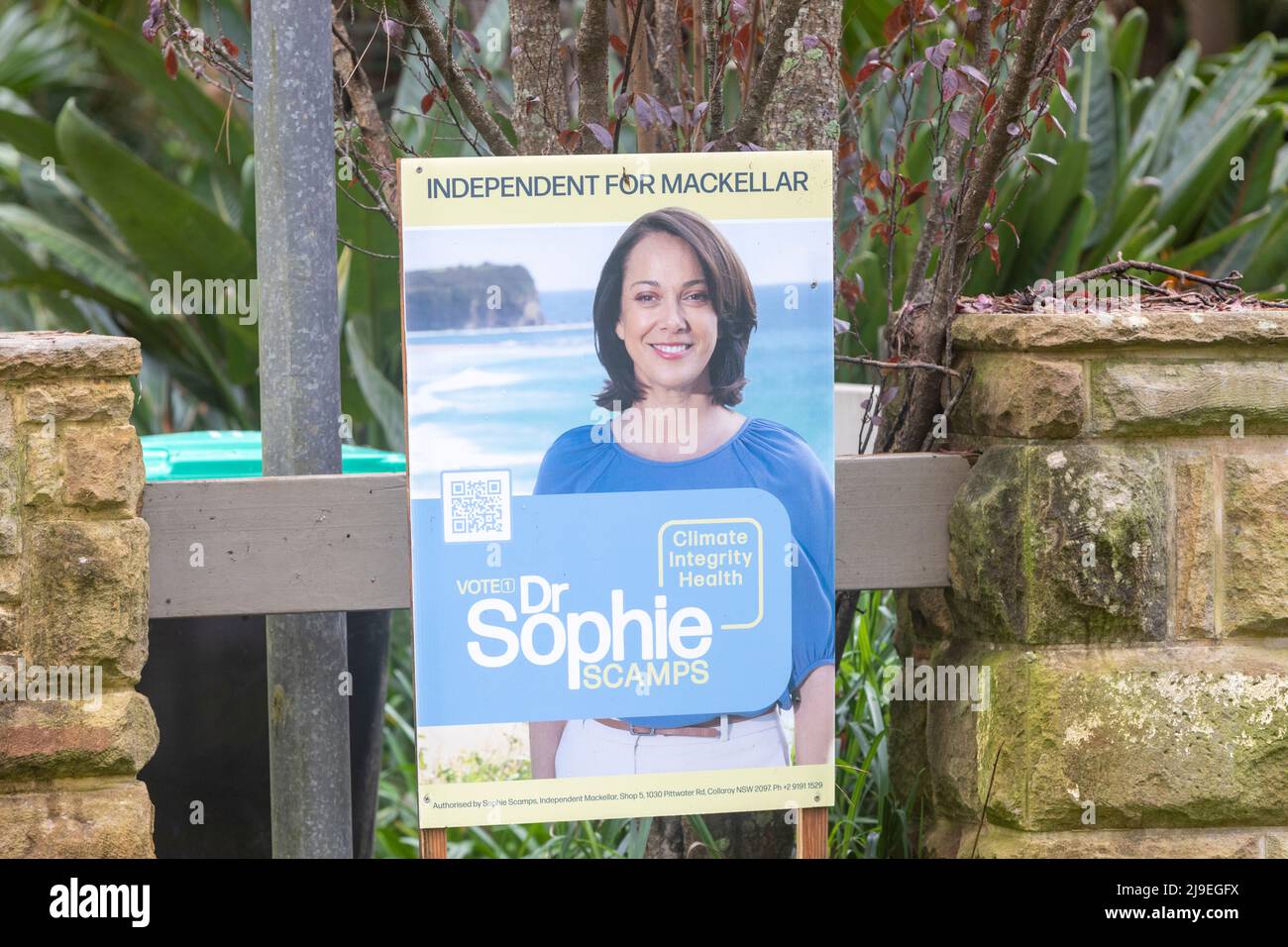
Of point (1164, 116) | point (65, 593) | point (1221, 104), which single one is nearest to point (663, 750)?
point (65, 593)

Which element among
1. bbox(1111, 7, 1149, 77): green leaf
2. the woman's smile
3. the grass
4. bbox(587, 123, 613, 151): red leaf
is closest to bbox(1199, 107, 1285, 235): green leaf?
bbox(1111, 7, 1149, 77): green leaf

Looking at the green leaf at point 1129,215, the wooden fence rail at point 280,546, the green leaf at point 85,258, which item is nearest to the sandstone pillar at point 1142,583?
the wooden fence rail at point 280,546

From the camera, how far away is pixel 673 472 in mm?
2502

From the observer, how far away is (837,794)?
10.7ft

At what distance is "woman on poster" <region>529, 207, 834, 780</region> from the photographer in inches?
97.3

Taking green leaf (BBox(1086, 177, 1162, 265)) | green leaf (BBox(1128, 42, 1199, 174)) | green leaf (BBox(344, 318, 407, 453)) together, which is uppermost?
green leaf (BBox(1128, 42, 1199, 174))

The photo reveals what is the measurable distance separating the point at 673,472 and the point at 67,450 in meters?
1.05

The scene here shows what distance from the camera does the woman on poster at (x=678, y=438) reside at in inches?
97.3

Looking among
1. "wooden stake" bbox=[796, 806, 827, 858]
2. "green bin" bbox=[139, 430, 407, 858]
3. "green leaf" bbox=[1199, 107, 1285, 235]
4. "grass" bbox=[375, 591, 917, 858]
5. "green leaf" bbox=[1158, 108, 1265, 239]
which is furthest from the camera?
"green leaf" bbox=[1199, 107, 1285, 235]

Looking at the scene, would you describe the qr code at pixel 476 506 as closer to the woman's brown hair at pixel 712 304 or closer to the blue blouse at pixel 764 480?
the blue blouse at pixel 764 480

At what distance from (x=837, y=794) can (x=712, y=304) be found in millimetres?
1374

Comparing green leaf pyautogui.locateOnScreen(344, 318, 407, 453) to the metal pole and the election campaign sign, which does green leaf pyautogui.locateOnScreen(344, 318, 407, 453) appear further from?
the election campaign sign

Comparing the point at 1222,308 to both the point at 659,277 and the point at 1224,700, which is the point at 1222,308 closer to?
the point at 1224,700

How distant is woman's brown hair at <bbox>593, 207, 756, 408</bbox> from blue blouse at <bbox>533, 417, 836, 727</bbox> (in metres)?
0.09
